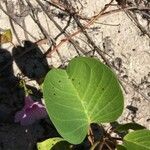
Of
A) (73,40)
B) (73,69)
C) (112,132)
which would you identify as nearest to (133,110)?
(112,132)

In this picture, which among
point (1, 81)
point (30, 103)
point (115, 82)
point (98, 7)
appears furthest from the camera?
point (98, 7)

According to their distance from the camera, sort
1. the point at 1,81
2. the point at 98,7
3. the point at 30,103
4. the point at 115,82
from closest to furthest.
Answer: the point at 115,82, the point at 30,103, the point at 1,81, the point at 98,7

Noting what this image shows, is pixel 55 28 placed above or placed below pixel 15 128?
above

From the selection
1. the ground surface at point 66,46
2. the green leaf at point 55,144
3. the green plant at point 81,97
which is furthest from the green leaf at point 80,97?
the ground surface at point 66,46

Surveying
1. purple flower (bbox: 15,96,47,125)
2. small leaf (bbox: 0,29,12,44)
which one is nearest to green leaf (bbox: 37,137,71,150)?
purple flower (bbox: 15,96,47,125)

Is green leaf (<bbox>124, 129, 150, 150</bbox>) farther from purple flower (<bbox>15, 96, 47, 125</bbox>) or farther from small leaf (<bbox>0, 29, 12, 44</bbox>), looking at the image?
small leaf (<bbox>0, 29, 12, 44</bbox>)

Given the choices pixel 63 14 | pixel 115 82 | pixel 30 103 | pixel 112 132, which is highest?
pixel 63 14

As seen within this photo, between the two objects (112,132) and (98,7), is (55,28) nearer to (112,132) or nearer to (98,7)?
A: (98,7)
